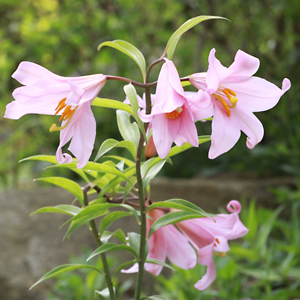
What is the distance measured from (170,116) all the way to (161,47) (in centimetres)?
264

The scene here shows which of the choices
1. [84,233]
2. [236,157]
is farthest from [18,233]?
[236,157]

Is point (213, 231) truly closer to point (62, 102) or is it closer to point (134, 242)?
point (134, 242)

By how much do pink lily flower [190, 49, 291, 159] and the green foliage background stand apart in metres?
1.82

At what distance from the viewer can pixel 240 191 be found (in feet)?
7.14

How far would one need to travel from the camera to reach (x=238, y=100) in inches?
20.2

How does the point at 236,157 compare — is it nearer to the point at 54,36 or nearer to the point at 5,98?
the point at 54,36

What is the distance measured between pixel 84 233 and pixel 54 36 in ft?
4.66

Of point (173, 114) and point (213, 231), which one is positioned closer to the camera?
point (173, 114)

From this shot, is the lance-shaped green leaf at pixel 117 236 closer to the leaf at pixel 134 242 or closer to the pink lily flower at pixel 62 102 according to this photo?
the leaf at pixel 134 242

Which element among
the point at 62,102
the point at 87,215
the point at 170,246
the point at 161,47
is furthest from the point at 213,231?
the point at 161,47

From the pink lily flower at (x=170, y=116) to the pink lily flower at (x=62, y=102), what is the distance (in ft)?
0.25

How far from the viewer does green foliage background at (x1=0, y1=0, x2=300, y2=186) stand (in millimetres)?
2443

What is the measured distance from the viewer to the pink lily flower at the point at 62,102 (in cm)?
48

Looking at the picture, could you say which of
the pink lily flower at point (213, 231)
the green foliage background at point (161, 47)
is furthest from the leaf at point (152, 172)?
the green foliage background at point (161, 47)
